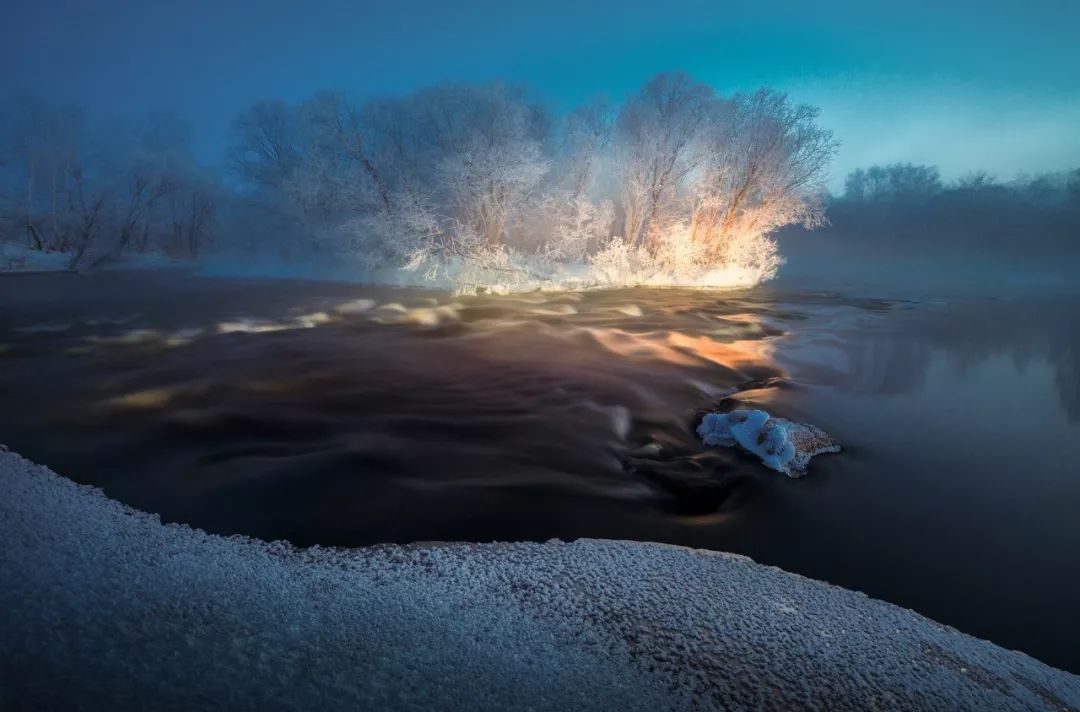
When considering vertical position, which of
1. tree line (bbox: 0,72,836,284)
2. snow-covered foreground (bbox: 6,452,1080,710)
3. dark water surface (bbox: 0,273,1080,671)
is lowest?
dark water surface (bbox: 0,273,1080,671)

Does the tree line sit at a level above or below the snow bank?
above

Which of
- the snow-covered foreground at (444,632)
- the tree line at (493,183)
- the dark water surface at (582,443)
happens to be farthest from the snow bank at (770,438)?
the tree line at (493,183)

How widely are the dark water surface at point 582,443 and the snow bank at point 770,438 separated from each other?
0.58 ft

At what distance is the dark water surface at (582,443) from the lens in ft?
11.2

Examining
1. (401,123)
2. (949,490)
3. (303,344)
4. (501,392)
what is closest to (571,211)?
(401,123)

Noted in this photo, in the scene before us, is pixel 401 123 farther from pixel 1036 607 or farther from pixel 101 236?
pixel 1036 607

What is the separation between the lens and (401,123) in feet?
90.1

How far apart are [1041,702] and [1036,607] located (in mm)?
1492

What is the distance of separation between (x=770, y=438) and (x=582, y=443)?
191cm

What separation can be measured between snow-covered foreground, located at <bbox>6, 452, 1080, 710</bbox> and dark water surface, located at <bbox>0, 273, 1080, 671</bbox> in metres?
0.68

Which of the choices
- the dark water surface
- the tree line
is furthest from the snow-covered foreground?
the tree line

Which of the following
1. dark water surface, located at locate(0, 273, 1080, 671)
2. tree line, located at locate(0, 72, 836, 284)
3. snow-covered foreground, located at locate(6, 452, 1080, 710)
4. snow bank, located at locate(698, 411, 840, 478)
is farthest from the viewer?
tree line, located at locate(0, 72, 836, 284)

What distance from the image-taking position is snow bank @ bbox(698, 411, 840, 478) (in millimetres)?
4728

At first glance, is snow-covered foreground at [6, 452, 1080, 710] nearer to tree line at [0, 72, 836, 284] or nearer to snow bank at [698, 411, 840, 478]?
snow bank at [698, 411, 840, 478]
